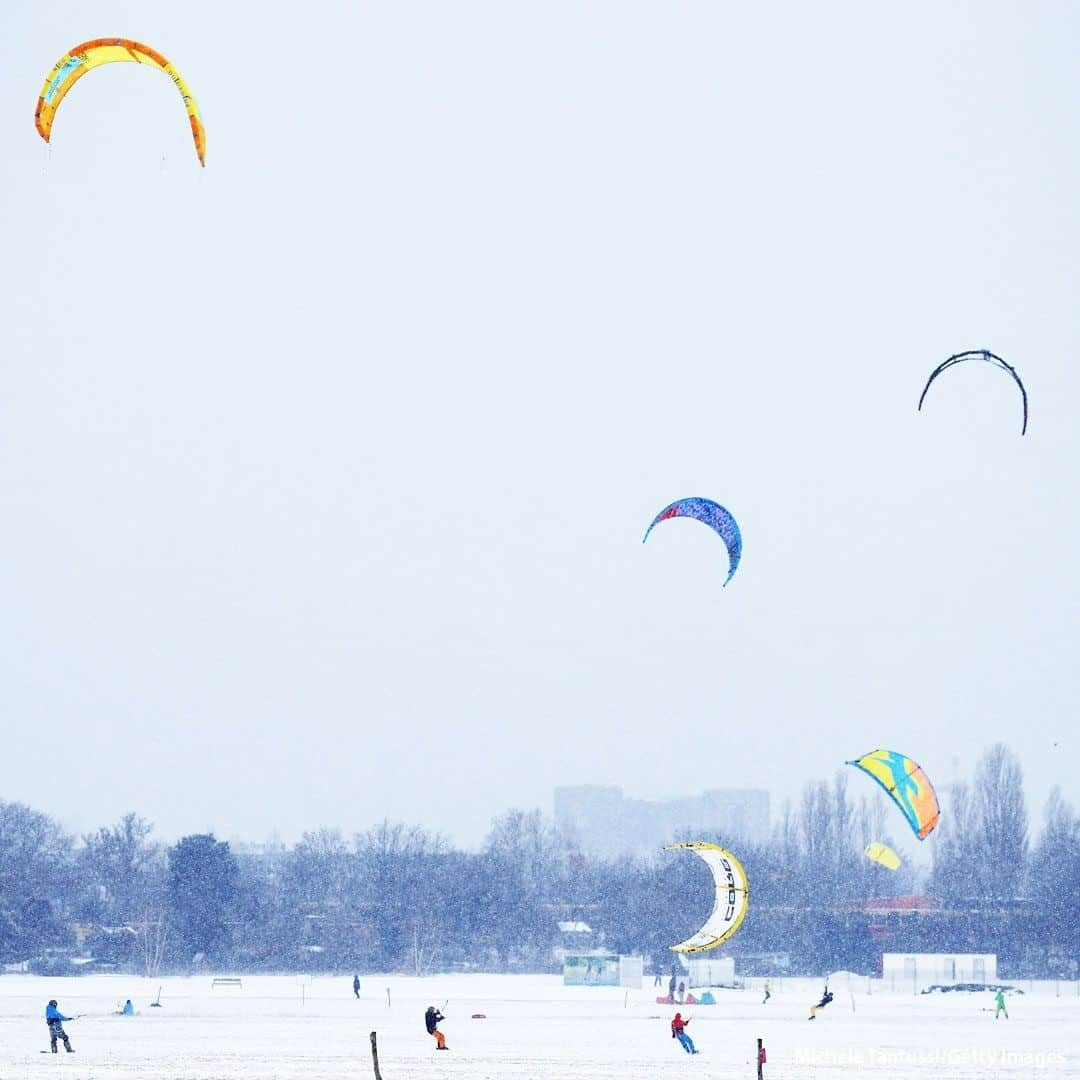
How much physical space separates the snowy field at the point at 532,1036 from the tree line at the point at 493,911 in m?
15.4

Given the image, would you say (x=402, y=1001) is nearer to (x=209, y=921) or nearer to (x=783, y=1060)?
(x=783, y=1060)

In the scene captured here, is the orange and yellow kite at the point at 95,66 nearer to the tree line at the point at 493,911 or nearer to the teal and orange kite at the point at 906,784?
the teal and orange kite at the point at 906,784

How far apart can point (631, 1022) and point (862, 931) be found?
27.5 m

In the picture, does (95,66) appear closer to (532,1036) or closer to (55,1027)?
(55,1027)

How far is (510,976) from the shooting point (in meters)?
59.7

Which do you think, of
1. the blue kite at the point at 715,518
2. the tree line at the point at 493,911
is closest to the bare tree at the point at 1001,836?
the tree line at the point at 493,911

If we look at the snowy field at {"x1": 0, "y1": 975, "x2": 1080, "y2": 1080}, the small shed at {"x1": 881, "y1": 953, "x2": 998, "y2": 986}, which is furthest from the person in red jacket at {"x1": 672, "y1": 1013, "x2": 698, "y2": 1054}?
the small shed at {"x1": 881, "y1": 953, "x2": 998, "y2": 986}

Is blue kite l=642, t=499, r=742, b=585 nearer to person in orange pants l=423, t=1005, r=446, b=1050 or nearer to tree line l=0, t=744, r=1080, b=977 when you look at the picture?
person in orange pants l=423, t=1005, r=446, b=1050

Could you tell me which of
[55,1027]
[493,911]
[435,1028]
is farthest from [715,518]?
[493,911]

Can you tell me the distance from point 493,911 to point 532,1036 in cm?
3959

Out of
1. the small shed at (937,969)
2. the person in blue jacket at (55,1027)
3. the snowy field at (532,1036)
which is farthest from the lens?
the small shed at (937,969)

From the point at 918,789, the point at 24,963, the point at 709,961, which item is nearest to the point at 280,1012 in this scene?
the point at 918,789

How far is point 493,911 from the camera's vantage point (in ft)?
224

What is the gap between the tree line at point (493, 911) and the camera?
61781mm
